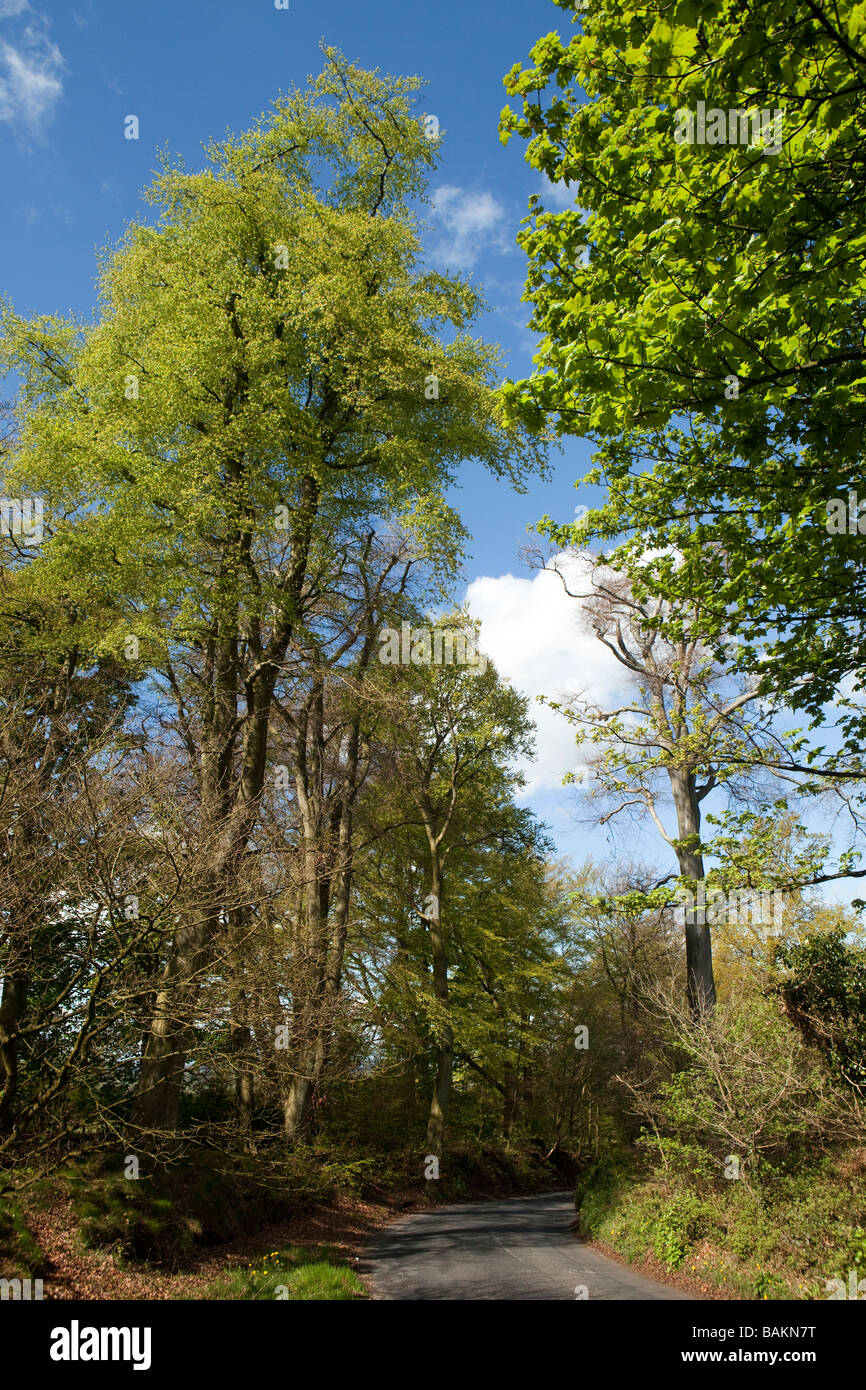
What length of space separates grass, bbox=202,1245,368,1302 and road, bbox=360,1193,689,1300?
0.47 metres

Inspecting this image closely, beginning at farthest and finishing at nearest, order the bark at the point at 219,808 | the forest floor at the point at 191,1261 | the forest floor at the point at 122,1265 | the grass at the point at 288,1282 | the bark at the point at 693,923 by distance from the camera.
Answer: the bark at the point at 693,923
the bark at the point at 219,808
the grass at the point at 288,1282
the forest floor at the point at 191,1261
the forest floor at the point at 122,1265

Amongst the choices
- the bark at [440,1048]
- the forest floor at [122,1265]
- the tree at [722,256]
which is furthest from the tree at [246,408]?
the bark at [440,1048]

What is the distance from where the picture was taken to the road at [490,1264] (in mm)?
8945

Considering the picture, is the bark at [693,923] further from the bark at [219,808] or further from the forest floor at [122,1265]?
the bark at [219,808]

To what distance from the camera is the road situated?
895cm

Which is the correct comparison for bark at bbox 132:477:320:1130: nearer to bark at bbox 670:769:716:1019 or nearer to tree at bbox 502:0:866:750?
tree at bbox 502:0:866:750

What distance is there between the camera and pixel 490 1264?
10.5 metres

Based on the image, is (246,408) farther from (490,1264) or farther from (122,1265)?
(490,1264)

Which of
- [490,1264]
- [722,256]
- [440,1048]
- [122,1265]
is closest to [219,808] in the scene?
[122,1265]

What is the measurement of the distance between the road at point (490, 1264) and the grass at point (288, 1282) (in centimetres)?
47

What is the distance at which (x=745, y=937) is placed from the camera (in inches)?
1131

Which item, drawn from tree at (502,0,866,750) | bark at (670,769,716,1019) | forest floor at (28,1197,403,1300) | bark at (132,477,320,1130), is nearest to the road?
forest floor at (28,1197,403,1300)

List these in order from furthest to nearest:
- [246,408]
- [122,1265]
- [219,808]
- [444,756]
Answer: [444,756]
[246,408]
[219,808]
[122,1265]

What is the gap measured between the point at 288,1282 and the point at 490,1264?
3.34 m
